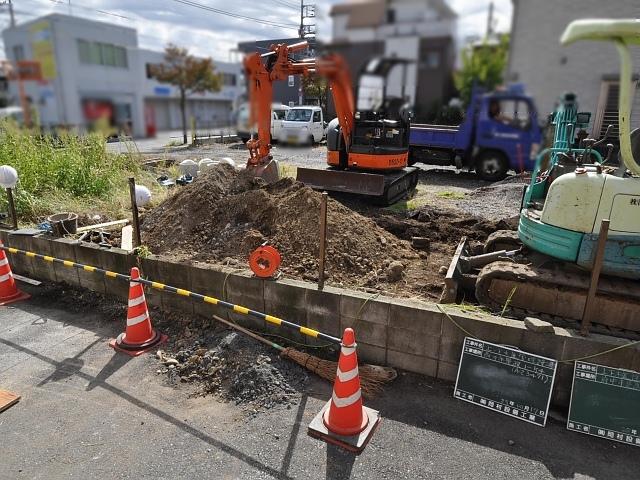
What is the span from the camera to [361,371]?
13.3 ft

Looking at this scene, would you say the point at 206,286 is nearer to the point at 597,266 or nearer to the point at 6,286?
the point at 6,286

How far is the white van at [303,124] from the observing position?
4.28m

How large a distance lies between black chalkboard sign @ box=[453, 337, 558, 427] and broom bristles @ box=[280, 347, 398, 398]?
673 mm

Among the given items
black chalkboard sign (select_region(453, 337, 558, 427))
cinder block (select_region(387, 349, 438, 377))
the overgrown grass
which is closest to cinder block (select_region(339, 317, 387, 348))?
cinder block (select_region(387, 349, 438, 377))

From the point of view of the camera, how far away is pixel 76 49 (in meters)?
1.12

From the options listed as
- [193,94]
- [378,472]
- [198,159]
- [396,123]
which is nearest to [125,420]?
[378,472]

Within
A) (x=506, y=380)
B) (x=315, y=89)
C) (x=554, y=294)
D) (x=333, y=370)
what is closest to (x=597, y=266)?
(x=554, y=294)

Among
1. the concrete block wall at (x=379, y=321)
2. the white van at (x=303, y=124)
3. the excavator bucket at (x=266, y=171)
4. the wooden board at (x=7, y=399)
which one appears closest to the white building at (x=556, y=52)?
the concrete block wall at (x=379, y=321)

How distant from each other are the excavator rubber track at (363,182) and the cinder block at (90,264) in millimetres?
5430

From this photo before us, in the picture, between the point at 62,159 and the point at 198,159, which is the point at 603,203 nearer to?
the point at 62,159

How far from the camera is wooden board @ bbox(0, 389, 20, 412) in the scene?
366 cm

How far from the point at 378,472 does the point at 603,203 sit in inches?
117

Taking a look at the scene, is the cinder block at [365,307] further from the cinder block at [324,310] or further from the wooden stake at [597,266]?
the wooden stake at [597,266]

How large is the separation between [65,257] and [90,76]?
5.96 meters
